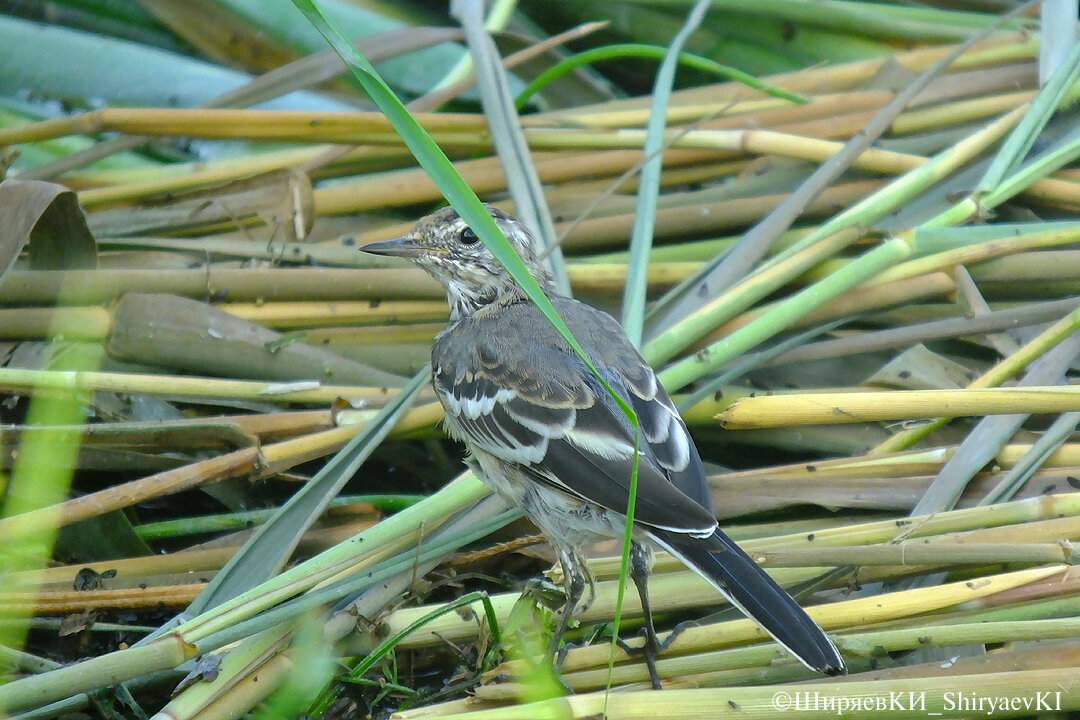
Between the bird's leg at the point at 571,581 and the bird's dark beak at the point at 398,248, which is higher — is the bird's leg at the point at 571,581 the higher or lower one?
the lower one

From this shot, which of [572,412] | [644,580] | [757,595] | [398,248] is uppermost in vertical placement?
[398,248]

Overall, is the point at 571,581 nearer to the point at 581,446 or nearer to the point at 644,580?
the point at 644,580

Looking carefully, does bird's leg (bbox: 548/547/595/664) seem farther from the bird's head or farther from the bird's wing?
the bird's head

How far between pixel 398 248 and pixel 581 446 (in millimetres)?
1123

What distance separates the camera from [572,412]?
3.19 m

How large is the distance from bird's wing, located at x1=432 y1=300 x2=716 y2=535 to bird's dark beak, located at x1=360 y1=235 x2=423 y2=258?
341 mm

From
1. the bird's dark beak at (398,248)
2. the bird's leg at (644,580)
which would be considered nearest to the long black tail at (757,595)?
the bird's leg at (644,580)

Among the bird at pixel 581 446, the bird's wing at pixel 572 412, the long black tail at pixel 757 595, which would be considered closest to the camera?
the long black tail at pixel 757 595

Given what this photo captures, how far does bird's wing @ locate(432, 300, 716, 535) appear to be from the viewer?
9.66ft

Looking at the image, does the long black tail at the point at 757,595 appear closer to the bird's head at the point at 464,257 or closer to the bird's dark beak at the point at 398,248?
the bird's head at the point at 464,257

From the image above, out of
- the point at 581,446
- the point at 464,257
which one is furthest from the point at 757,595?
the point at 464,257

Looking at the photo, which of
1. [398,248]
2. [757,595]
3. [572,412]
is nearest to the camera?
[757,595]

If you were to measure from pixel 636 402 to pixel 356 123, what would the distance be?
6.07ft

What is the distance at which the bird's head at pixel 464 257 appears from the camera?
12.6 feet
